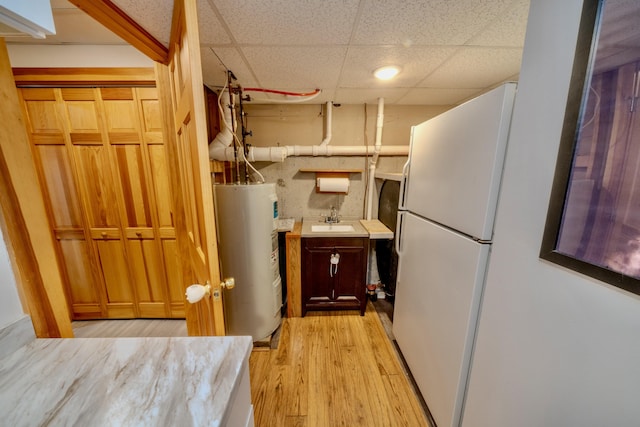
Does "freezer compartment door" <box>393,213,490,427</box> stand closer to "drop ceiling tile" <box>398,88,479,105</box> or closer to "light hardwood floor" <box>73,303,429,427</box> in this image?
"light hardwood floor" <box>73,303,429,427</box>

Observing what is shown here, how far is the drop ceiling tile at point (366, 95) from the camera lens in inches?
78.7

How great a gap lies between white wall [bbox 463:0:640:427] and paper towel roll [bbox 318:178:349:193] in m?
1.62

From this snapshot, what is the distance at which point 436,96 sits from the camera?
217cm

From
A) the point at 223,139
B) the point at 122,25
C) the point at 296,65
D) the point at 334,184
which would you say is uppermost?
the point at 296,65

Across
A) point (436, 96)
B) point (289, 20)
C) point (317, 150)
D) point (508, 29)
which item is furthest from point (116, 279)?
point (436, 96)

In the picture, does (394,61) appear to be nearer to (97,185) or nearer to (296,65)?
(296,65)

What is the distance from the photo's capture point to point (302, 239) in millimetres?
2100

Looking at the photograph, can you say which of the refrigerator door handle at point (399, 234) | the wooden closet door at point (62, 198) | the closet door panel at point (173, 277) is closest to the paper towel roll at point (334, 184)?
the refrigerator door handle at point (399, 234)

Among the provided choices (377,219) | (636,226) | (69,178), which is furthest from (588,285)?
(69,178)

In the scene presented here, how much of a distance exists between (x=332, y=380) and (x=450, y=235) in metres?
1.37

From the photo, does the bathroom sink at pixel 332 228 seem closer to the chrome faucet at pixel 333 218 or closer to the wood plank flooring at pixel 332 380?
the chrome faucet at pixel 333 218

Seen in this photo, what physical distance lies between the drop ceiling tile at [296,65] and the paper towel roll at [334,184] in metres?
0.90

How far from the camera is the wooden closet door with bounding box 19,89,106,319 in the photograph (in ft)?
5.52

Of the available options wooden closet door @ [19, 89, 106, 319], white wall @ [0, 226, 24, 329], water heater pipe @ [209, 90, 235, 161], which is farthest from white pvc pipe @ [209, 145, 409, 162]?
white wall @ [0, 226, 24, 329]
